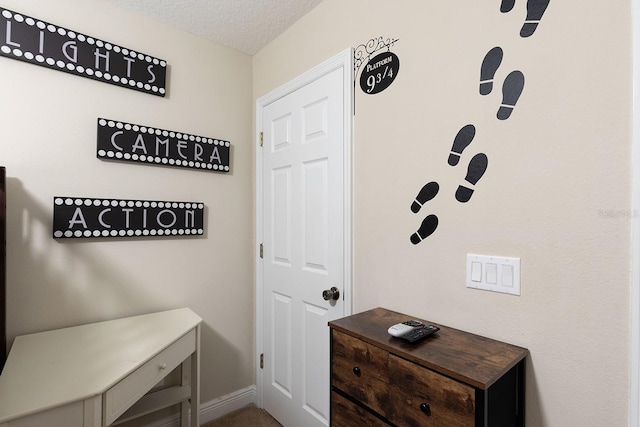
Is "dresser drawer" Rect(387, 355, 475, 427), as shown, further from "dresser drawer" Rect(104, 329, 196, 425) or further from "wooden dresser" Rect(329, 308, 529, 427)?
"dresser drawer" Rect(104, 329, 196, 425)

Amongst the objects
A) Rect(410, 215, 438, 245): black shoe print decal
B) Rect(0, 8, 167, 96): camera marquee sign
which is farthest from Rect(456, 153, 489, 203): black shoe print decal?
Rect(0, 8, 167, 96): camera marquee sign

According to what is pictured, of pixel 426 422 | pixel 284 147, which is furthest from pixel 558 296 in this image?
pixel 284 147

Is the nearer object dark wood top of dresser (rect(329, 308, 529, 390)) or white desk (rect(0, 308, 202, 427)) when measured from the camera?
dark wood top of dresser (rect(329, 308, 529, 390))

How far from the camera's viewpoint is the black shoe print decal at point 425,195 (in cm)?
123

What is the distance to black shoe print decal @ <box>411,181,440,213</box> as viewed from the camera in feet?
4.03

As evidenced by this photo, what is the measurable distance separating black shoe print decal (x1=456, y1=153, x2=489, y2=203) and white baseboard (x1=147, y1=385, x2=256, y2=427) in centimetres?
199

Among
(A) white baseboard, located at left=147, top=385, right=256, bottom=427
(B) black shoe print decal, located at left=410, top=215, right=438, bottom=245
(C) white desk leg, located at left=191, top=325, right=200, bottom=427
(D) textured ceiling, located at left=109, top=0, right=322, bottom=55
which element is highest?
(D) textured ceiling, located at left=109, top=0, right=322, bottom=55

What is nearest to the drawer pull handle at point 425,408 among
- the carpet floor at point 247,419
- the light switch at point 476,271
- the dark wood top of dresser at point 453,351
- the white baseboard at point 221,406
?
the dark wood top of dresser at point 453,351

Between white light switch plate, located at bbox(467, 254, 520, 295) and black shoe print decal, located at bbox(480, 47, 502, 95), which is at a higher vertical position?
black shoe print decal, located at bbox(480, 47, 502, 95)

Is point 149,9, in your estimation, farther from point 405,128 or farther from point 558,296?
point 558,296

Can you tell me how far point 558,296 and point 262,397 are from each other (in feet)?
6.45

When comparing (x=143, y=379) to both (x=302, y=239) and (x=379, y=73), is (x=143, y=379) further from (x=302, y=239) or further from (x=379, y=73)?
(x=379, y=73)

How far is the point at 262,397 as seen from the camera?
217cm

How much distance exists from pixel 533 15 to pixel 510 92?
0.24m
